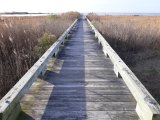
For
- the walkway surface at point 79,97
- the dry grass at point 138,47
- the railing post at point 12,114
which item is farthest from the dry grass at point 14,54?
the dry grass at point 138,47

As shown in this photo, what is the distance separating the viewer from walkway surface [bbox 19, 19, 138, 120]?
3.04 m

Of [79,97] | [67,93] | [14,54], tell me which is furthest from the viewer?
[14,54]

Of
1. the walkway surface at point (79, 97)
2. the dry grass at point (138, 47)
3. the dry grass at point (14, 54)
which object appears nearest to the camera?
the walkway surface at point (79, 97)

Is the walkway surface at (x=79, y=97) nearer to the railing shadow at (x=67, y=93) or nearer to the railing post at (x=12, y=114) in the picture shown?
the railing shadow at (x=67, y=93)

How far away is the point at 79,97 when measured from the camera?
362 cm

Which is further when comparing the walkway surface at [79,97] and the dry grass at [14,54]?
the dry grass at [14,54]

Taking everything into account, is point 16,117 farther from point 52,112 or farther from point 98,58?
point 98,58

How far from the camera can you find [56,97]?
11.8ft

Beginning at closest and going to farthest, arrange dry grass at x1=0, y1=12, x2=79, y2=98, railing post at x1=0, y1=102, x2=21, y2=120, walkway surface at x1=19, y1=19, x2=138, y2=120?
railing post at x1=0, y1=102, x2=21, y2=120 < walkway surface at x1=19, y1=19, x2=138, y2=120 < dry grass at x1=0, y1=12, x2=79, y2=98

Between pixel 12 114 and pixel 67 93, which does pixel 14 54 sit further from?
pixel 12 114

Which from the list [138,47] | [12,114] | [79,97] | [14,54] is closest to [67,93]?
[79,97]

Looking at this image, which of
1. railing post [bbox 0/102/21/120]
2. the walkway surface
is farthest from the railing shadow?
railing post [bbox 0/102/21/120]

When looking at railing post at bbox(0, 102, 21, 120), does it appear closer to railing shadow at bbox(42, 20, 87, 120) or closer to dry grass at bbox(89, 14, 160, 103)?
railing shadow at bbox(42, 20, 87, 120)

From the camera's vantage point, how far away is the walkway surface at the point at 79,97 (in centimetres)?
304
